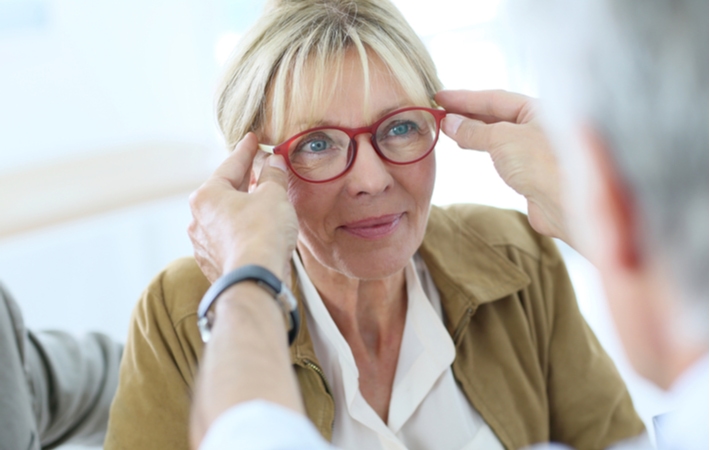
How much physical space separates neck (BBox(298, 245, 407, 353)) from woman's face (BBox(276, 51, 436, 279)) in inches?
2.8

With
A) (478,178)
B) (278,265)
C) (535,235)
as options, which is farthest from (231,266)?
(478,178)

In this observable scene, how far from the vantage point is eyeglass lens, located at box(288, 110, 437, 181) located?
5.13 feet

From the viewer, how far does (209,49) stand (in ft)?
11.8

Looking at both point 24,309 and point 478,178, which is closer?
point 24,309

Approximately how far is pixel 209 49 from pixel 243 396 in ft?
9.64

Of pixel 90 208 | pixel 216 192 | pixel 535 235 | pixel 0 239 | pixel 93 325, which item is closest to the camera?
pixel 216 192

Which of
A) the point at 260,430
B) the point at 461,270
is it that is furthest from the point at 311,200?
the point at 260,430

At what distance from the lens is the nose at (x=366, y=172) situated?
61.3 inches

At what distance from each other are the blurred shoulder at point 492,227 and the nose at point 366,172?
1.25 feet

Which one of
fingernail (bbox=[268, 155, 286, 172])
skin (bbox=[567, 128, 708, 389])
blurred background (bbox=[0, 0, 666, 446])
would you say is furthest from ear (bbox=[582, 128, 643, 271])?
blurred background (bbox=[0, 0, 666, 446])

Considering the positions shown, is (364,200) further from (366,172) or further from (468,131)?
(468,131)

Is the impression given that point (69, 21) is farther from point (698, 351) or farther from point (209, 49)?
point (698, 351)

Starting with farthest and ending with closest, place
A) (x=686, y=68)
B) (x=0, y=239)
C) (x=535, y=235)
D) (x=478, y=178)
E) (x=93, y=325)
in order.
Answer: (x=478, y=178), (x=93, y=325), (x=0, y=239), (x=535, y=235), (x=686, y=68)

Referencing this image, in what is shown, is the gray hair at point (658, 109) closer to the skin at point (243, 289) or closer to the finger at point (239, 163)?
the skin at point (243, 289)
